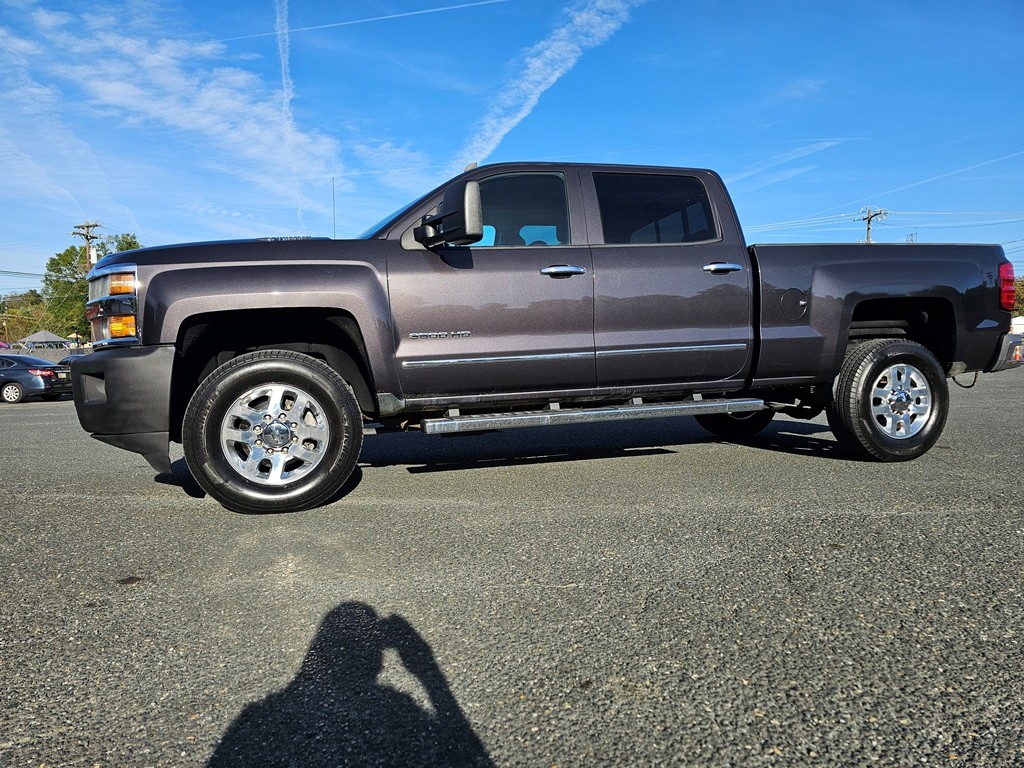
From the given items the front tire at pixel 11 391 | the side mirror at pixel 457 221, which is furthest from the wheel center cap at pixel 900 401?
the front tire at pixel 11 391

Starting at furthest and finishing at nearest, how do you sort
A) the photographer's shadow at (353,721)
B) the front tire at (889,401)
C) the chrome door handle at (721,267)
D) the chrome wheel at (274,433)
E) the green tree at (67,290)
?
1. the green tree at (67,290)
2. the front tire at (889,401)
3. the chrome door handle at (721,267)
4. the chrome wheel at (274,433)
5. the photographer's shadow at (353,721)

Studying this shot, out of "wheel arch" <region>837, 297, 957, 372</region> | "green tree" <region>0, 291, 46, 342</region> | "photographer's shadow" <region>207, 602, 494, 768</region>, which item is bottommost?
"photographer's shadow" <region>207, 602, 494, 768</region>

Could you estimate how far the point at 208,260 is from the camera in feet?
12.4

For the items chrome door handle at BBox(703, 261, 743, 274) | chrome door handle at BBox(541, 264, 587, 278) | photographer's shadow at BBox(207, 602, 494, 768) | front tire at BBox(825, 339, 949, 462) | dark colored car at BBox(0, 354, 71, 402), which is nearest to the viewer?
photographer's shadow at BBox(207, 602, 494, 768)

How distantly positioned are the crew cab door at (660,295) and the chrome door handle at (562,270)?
12 centimetres

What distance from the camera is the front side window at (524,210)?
14.5 ft

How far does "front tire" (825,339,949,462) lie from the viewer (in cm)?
467

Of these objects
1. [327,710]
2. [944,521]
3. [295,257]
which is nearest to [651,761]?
[327,710]

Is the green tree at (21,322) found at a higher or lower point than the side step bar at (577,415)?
higher

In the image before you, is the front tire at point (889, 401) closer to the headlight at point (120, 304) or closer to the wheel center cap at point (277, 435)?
the wheel center cap at point (277, 435)

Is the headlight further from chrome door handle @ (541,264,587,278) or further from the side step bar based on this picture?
chrome door handle @ (541,264,587,278)

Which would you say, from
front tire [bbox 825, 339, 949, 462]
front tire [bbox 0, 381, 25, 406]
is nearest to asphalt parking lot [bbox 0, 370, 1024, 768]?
front tire [bbox 825, 339, 949, 462]

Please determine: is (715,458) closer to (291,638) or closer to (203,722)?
(291,638)

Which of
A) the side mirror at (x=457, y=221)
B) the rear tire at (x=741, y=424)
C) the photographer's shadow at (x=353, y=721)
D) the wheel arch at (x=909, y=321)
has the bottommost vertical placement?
the photographer's shadow at (x=353, y=721)
